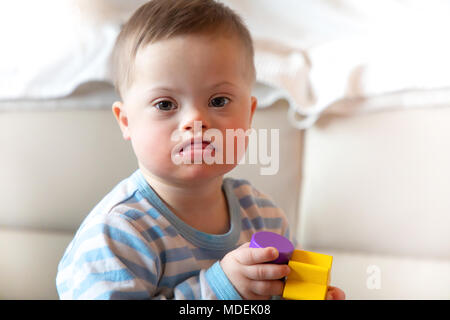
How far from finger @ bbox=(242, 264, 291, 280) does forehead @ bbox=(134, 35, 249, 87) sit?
21cm

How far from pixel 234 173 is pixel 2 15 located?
449 millimetres

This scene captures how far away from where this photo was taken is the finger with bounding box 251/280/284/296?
479 mm

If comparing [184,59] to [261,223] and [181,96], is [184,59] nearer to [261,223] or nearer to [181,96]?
[181,96]

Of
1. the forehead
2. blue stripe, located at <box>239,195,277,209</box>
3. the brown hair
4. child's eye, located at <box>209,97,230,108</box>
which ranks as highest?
the brown hair

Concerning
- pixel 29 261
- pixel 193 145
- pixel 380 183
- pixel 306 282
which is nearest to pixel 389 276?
pixel 380 183

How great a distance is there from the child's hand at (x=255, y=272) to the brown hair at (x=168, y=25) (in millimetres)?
232

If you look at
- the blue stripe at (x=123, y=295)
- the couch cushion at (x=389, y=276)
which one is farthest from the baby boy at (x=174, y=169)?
the couch cushion at (x=389, y=276)

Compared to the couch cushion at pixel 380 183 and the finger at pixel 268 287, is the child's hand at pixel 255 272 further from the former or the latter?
the couch cushion at pixel 380 183

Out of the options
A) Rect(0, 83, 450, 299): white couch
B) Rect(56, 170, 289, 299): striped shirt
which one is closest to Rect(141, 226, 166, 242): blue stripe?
Rect(56, 170, 289, 299): striped shirt

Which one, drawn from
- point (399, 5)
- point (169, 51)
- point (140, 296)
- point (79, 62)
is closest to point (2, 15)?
point (79, 62)

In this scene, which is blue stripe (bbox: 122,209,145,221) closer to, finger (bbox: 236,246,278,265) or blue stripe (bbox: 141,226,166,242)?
blue stripe (bbox: 141,226,166,242)

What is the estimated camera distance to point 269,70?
75 cm

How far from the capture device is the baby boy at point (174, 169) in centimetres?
49

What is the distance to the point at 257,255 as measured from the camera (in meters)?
0.47
